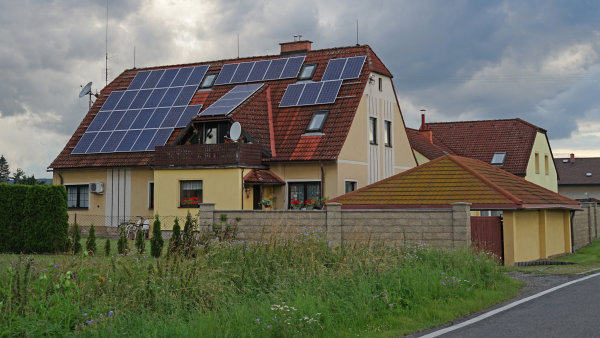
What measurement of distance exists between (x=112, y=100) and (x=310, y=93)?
11.9m

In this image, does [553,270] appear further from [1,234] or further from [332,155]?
[1,234]

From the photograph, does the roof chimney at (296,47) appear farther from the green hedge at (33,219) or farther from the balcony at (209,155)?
the green hedge at (33,219)

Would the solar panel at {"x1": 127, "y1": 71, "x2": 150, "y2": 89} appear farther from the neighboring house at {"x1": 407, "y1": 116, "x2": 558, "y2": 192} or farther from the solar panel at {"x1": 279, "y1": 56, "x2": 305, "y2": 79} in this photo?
the neighboring house at {"x1": 407, "y1": 116, "x2": 558, "y2": 192}

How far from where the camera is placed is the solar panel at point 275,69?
32.2 meters

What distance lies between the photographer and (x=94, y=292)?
32.0ft

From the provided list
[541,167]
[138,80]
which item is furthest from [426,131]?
[138,80]

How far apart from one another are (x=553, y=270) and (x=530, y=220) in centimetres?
366

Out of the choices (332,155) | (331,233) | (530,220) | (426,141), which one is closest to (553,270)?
(530,220)

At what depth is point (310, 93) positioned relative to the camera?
1181 inches

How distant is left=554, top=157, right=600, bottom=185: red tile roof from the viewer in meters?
73.9

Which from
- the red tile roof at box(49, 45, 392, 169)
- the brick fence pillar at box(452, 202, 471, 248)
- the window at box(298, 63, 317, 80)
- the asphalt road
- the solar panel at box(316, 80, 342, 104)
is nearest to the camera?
the asphalt road

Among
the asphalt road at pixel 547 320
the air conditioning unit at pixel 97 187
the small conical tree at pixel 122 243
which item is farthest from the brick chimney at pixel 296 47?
the asphalt road at pixel 547 320

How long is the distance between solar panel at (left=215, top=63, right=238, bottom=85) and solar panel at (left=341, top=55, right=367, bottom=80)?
641 cm

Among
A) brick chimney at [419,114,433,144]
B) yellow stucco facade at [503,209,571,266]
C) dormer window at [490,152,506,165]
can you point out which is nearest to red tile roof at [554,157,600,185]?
dormer window at [490,152,506,165]
